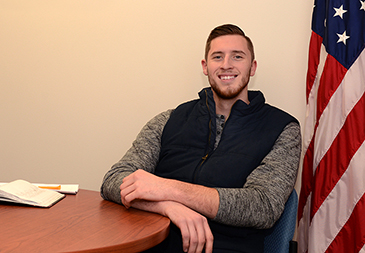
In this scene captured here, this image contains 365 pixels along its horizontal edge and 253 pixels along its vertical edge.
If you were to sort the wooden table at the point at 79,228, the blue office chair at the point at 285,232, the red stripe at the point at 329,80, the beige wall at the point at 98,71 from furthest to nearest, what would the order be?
the beige wall at the point at 98,71, the red stripe at the point at 329,80, the blue office chair at the point at 285,232, the wooden table at the point at 79,228

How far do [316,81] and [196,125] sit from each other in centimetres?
74

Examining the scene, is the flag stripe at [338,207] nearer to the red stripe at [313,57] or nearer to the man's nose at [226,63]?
the red stripe at [313,57]

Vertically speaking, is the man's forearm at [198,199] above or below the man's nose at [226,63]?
below

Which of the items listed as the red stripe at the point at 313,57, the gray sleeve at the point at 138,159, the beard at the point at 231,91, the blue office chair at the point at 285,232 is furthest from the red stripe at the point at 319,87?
the gray sleeve at the point at 138,159

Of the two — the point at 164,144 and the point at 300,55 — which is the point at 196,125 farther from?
the point at 300,55

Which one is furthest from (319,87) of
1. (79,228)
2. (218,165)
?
(79,228)

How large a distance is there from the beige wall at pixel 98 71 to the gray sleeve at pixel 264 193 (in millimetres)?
745

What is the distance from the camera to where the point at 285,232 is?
143 centimetres

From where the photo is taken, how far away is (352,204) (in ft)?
5.62

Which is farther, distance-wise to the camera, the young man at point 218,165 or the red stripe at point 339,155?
the red stripe at point 339,155

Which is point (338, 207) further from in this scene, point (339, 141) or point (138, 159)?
point (138, 159)

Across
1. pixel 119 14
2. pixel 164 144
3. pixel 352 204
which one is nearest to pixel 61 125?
pixel 119 14

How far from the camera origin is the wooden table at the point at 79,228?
892mm

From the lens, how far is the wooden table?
2.93 feet
